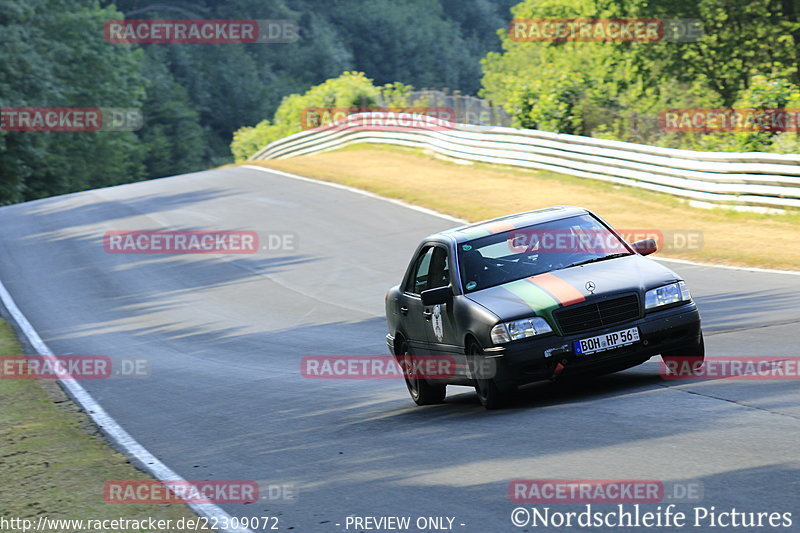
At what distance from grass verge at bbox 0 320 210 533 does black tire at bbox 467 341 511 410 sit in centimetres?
275

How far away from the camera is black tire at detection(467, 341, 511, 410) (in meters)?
8.91

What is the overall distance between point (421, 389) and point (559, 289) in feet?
6.89

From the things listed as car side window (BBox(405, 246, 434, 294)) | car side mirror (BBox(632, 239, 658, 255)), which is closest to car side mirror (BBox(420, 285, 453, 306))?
car side window (BBox(405, 246, 434, 294))

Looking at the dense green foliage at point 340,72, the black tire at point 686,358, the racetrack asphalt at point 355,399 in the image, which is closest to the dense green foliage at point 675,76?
the dense green foliage at point 340,72

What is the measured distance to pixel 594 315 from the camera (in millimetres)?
8703

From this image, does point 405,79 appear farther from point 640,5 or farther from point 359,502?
point 359,502

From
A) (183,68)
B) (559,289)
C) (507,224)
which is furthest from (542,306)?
(183,68)

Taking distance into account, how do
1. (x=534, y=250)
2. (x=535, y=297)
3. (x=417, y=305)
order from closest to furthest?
(x=535, y=297) → (x=534, y=250) → (x=417, y=305)

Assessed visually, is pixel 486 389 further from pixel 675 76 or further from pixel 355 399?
pixel 675 76

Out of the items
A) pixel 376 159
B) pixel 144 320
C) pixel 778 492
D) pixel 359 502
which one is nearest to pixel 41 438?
pixel 359 502

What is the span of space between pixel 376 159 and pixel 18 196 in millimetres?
22874

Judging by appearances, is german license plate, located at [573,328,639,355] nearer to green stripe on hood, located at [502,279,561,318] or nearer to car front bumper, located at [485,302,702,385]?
car front bumper, located at [485,302,702,385]

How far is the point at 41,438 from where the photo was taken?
34.6ft

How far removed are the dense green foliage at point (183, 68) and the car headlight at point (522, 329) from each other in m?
45.6
